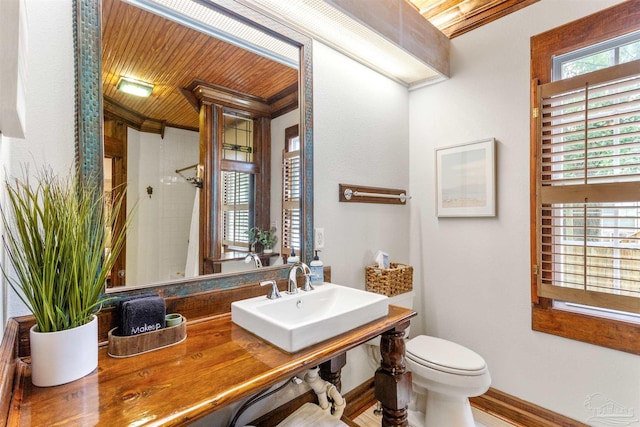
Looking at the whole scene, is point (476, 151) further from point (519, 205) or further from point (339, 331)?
point (339, 331)

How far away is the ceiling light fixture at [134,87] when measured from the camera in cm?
107

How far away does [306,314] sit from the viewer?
134cm

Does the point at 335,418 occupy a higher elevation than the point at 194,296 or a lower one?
lower

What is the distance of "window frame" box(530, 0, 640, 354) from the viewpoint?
1445mm

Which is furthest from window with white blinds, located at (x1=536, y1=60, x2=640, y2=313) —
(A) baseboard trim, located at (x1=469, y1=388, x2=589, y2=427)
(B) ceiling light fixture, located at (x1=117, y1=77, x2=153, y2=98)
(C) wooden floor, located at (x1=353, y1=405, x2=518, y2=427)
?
(B) ceiling light fixture, located at (x1=117, y1=77, x2=153, y2=98)

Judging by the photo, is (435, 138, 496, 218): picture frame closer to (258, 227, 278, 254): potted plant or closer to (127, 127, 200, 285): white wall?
(258, 227, 278, 254): potted plant

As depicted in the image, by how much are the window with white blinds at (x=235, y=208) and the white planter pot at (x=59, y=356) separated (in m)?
0.63

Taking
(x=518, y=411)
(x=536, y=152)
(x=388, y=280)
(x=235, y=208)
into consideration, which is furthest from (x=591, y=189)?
(x=235, y=208)

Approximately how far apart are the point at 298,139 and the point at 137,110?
0.73 meters

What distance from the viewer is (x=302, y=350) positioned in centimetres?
94

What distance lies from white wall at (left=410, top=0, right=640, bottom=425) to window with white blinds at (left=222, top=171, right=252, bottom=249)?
4.50 ft

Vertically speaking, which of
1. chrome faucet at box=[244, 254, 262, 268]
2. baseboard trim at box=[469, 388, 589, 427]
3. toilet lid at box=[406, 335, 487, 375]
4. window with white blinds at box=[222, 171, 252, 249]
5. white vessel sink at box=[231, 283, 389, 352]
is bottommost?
baseboard trim at box=[469, 388, 589, 427]

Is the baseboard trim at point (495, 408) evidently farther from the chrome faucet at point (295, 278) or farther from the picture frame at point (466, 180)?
the picture frame at point (466, 180)

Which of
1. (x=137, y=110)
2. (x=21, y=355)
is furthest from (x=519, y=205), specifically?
(x=21, y=355)
